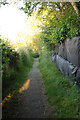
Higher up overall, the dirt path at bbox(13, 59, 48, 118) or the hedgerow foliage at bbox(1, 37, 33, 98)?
the hedgerow foliage at bbox(1, 37, 33, 98)

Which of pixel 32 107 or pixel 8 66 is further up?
pixel 8 66

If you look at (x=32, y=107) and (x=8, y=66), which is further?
(x=8, y=66)

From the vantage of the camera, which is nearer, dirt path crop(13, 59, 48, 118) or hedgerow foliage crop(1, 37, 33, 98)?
dirt path crop(13, 59, 48, 118)

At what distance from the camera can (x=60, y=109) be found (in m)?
2.86

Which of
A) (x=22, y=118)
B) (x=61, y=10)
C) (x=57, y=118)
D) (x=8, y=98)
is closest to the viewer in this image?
(x=57, y=118)

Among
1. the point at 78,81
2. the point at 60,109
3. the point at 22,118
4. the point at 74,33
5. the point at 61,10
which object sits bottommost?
the point at 22,118

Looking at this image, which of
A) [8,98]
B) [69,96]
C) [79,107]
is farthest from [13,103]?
[79,107]

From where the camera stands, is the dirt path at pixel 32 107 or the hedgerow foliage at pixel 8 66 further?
the hedgerow foliage at pixel 8 66

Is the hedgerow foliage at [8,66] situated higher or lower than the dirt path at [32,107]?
higher

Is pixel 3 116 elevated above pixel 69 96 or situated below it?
below

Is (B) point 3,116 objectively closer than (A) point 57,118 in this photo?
No

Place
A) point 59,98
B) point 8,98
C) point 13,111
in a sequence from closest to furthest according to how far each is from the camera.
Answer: point 13,111 < point 59,98 < point 8,98

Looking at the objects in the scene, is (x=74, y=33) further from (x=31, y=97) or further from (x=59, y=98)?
(x=31, y=97)

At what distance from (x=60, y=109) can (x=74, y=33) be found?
2370 mm
